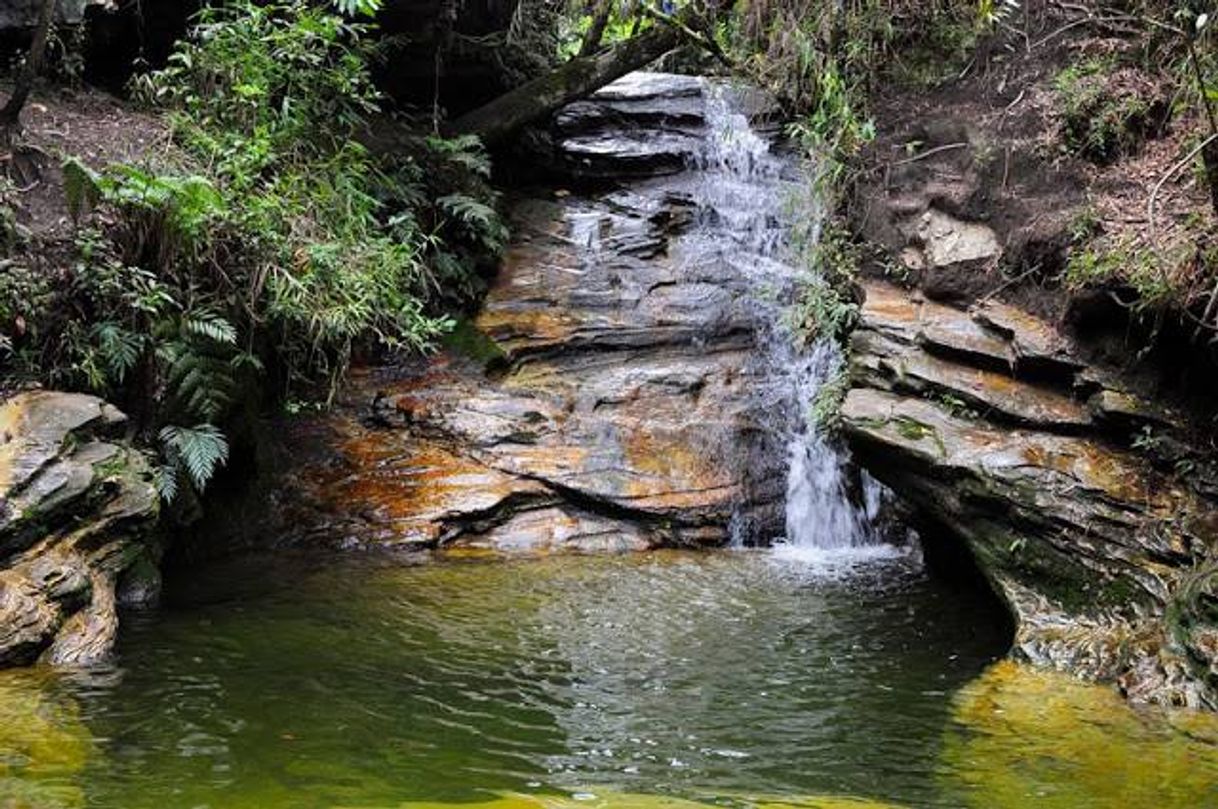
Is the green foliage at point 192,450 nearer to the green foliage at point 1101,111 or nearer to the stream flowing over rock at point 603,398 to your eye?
the stream flowing over rock at point 603,398

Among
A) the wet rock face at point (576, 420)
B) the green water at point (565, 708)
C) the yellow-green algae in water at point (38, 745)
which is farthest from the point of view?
the wet rock face at point (576, 420)

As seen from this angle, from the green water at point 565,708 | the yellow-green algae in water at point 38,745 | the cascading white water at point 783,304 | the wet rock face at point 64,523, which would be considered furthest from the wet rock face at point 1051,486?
the yellow-green algae in water at point 38,745

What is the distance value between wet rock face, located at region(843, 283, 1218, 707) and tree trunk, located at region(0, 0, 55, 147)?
6.57 m

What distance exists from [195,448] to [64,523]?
1.24m

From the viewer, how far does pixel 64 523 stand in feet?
19.7

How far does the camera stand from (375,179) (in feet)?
33.2

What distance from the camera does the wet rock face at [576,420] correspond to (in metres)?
9.50

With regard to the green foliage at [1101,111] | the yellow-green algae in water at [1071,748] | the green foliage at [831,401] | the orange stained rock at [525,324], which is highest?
the green foliage at [1101,111]

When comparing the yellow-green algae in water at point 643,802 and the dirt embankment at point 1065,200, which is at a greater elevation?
the dirt embankment at point 1065,200

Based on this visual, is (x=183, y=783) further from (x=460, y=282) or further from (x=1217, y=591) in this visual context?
(x=460, y=282)

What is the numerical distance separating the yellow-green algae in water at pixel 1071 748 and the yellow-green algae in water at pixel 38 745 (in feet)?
12.0

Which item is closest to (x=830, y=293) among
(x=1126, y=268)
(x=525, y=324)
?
(x=1126, y=268)

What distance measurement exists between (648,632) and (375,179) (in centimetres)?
568

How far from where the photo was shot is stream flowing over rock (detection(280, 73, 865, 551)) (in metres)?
9.56
